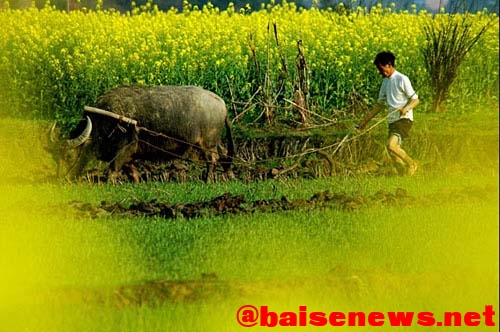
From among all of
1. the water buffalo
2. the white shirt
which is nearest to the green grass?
the water buffalo

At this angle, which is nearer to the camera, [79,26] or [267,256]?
[267,256]

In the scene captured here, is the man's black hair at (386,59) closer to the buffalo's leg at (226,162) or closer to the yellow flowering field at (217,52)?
the yellow flowering field at (217,52)

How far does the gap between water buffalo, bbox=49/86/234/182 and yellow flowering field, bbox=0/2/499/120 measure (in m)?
0.05

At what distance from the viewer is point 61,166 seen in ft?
18.3

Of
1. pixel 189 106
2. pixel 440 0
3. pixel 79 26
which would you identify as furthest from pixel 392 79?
pixel 79 26

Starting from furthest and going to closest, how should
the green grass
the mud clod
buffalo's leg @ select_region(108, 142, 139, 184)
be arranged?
buffalo's leg @ select_region(108, 142, 139, 184) < the mud clod < the green grass

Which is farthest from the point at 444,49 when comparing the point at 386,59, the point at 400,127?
the point at 400,127

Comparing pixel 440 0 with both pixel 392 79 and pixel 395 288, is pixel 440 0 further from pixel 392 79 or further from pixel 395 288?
pixel 395 288

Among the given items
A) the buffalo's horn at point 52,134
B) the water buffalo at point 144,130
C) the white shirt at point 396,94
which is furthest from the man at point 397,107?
the buffalo's horn at point 52,134

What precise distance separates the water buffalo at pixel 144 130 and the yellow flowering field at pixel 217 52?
5 centimetres

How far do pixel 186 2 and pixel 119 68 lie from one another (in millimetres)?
382

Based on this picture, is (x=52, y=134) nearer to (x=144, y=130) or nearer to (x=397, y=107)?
(x=144, y=130)

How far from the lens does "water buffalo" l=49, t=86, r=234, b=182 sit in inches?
219

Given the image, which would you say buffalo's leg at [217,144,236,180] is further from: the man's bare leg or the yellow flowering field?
the man's bare leg
